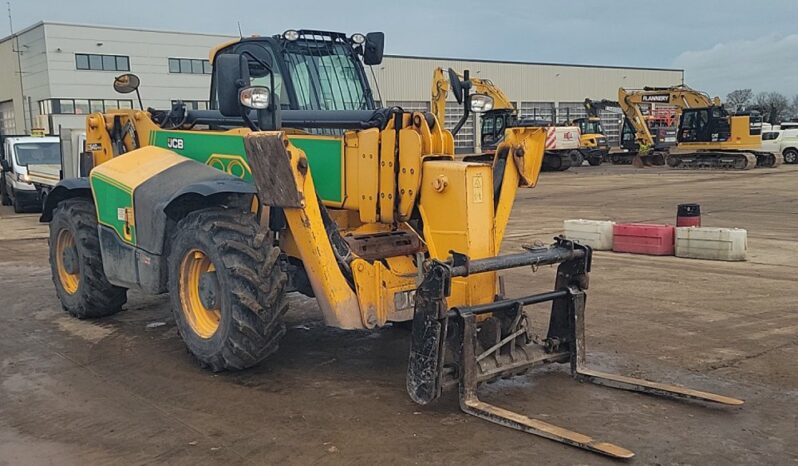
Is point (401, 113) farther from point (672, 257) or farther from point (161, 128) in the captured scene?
point (672, 257)

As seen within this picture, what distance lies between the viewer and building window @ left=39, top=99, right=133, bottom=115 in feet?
142

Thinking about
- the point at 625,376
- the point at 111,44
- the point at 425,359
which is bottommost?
the point at 625,376

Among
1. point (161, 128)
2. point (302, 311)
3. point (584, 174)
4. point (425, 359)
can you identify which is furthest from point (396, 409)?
point (584, 174)

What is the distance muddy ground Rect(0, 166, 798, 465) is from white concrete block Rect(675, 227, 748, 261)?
1125 mm

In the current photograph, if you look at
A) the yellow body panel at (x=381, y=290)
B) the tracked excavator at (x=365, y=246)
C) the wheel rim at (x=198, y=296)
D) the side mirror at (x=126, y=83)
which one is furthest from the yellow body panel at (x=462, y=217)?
the side mirror at (x=126, y=83)

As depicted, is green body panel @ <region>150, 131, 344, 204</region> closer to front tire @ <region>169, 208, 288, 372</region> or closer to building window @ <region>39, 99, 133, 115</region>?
front tire @ <region>169, 208, 288, 372</region>

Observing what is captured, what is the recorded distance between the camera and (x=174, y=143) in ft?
23.2

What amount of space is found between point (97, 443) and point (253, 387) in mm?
1169

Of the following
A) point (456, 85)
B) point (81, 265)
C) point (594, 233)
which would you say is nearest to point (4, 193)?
point (81, 265)

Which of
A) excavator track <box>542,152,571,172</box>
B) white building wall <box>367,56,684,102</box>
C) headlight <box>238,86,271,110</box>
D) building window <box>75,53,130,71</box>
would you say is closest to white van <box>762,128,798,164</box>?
excavator track <box>542,152,571,172</box>

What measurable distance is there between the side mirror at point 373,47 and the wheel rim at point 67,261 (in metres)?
3.42

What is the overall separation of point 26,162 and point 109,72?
2763cm

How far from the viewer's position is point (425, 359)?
466 cm

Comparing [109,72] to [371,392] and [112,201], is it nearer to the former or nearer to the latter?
[112,201]
